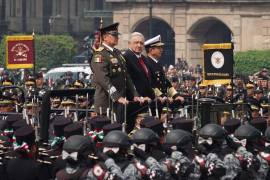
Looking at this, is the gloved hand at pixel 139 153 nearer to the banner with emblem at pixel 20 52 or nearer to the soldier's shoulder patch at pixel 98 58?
the soldier's shoulder patch at pixel 98 58

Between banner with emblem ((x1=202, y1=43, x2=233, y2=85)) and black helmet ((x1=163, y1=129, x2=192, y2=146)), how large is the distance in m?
7.20

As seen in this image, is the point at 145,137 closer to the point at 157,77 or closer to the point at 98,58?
the point at 98,58

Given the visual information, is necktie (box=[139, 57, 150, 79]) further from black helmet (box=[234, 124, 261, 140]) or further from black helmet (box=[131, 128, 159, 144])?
black helmet (box=[131, 128, 159, 144])

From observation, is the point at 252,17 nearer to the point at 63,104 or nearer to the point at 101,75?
the point at 63,104

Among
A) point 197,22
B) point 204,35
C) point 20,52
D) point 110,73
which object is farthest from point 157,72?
point 204,35

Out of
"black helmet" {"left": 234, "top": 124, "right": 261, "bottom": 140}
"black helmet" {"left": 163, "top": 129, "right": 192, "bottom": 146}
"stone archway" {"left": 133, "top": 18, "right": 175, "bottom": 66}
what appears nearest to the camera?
"black helmet" {"left": 163, "top": 129, "right": 192, "bottom": 146}

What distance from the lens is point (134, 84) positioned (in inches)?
904

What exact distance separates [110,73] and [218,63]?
5.06 meters

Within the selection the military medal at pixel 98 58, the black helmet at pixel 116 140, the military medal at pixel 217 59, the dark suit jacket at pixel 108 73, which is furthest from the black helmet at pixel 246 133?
the military medal at pixel 217 59

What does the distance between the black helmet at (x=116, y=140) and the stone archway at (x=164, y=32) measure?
208ft

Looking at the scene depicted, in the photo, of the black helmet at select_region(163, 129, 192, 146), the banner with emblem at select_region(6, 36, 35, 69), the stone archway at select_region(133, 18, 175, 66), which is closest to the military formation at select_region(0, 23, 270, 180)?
the black helmet at select_region(163, 129, 192, 146)

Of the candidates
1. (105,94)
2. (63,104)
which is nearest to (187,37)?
(63,104)

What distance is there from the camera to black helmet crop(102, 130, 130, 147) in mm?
18547

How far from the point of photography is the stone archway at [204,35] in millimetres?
83000
